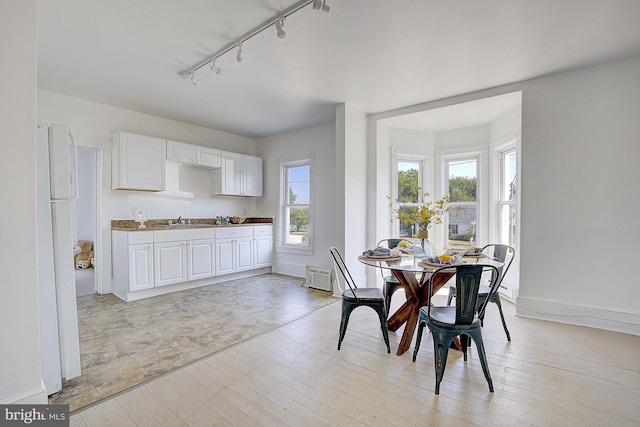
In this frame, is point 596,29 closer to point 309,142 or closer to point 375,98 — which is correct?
point 375,98

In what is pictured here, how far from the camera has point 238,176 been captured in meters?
5.61

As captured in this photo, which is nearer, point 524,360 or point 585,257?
point 524,360

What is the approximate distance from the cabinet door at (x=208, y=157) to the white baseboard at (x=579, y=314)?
16.1ft

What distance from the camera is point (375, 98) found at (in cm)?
398

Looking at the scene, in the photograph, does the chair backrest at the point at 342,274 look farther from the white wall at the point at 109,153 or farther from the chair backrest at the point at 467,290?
the white wall at the point at 109,153

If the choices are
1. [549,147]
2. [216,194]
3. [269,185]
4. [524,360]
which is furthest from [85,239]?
[549,147]

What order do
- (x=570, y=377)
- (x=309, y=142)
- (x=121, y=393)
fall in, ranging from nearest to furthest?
1. (x=121, y=393)
2. (x=570, y=377)
3. (x=309, y=142)

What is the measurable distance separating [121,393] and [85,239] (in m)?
6.00

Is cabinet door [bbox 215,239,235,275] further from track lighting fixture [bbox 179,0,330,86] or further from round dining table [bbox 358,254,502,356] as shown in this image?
round dining table [bbox 358,254,502,356]

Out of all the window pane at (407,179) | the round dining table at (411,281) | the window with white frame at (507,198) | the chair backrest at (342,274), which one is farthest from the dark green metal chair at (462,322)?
the window pane at (407,179)

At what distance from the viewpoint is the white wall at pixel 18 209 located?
1531 millimetres

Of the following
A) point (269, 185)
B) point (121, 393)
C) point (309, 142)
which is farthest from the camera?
point (269, 185)

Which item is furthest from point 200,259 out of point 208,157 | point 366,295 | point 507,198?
point 507,198

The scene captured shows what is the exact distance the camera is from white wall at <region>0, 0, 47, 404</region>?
153 centimetres
